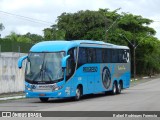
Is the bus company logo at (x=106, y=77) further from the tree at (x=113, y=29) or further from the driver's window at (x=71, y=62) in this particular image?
the tree at (x=113, y=29)

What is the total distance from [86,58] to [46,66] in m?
3.61

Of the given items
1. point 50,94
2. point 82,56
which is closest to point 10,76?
point 82,56

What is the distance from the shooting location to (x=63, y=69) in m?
24.9

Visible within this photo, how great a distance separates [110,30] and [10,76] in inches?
1556

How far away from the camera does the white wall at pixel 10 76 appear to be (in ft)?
106

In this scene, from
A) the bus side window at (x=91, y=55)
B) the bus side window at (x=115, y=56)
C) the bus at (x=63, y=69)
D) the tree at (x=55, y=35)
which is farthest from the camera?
the tree at (x=55, y=35)

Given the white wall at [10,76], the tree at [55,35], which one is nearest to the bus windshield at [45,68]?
the white wall at [10,76]

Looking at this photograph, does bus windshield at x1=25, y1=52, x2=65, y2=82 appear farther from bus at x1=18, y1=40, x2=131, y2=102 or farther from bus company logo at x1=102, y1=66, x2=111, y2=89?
bus company logo at x1=102, y1=66, x2=111, y2=89

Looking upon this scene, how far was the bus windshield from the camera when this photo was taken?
81.6ft

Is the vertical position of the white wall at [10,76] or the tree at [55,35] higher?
the tree at [55,35]

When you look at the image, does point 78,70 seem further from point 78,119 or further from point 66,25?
point 66,25

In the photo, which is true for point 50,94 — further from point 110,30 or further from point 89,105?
point 110,30

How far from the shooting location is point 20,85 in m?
35.0

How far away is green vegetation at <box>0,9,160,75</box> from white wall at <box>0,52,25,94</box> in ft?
83.4
